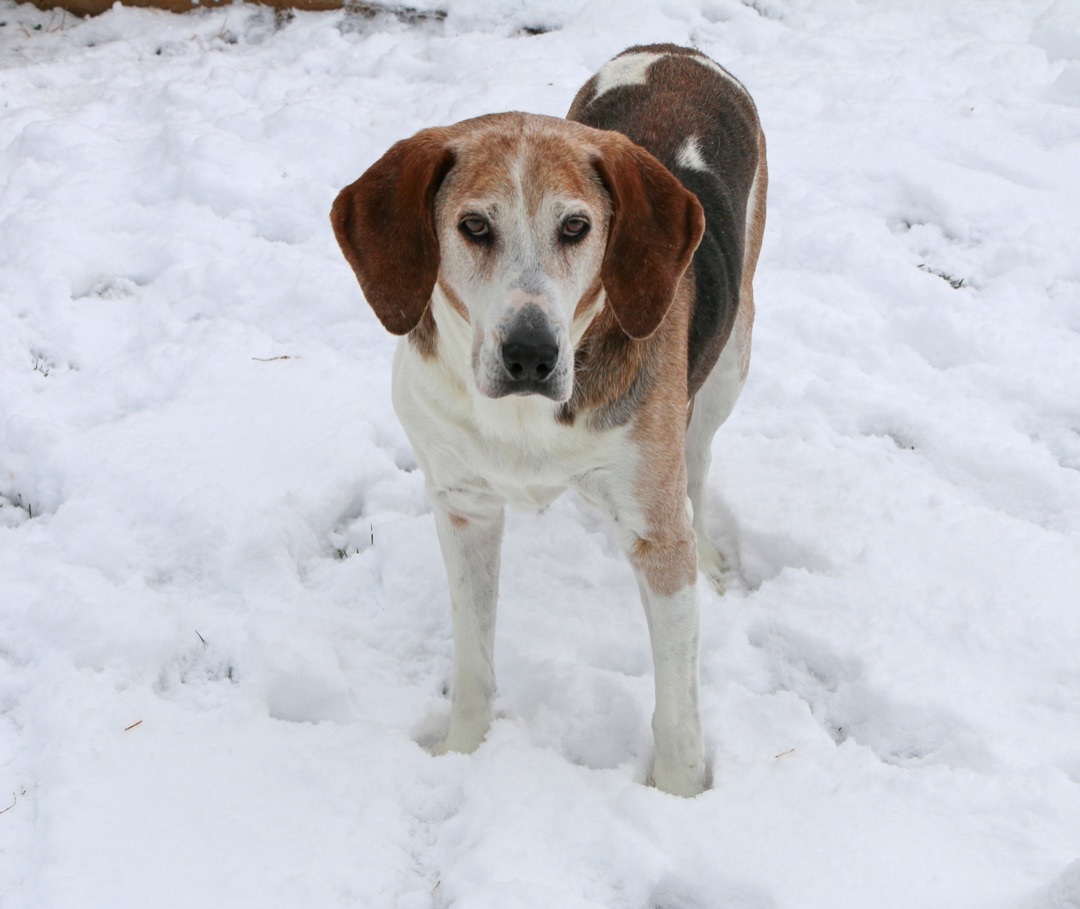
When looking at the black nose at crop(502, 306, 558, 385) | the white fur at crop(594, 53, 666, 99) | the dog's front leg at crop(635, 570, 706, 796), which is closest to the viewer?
the black nose at crop(502, 306, 558, 385)

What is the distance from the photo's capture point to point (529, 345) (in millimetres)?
2254

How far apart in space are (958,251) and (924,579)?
2.17 meters

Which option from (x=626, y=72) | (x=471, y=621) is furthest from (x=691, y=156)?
(x=471, y=621)

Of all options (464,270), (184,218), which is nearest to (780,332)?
(464,270)

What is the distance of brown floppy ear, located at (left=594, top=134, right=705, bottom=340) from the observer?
247 cm

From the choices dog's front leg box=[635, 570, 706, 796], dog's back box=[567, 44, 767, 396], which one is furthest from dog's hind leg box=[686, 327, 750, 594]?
dog's front leg box=[635, 570, 706, 796]

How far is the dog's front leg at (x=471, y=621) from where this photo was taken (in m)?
2.96

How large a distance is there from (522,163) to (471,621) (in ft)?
4.19

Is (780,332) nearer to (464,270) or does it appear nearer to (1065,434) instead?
(1065,434)

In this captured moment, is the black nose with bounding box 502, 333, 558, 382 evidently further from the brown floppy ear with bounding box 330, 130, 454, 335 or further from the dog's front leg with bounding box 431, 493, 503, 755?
the dog's front leg with bounding box 431, 493, 503, 755

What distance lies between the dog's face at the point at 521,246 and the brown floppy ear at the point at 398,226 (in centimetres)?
4

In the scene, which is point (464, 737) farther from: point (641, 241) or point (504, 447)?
point (641, 241)

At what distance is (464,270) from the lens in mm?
2402

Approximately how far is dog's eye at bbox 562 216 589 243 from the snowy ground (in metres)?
1.34
